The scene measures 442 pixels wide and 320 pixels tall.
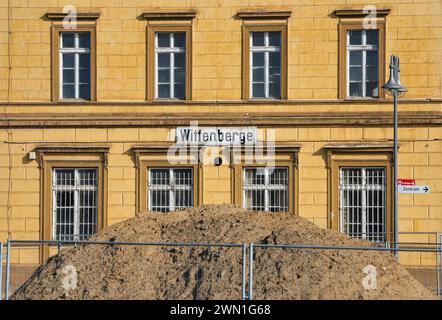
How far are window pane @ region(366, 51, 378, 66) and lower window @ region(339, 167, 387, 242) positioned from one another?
276 centimetres

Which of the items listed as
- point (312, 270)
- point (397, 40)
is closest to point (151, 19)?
point (397, 40)

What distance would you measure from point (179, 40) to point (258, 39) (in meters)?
2.10

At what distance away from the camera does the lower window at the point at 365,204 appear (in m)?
32.0

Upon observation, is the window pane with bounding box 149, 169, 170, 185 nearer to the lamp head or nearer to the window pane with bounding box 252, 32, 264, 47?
the window pane with bounding box 252, 32, 264, 47

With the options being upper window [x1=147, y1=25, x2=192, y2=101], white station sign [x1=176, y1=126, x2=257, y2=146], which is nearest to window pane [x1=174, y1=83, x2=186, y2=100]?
upper window [x1=147, y1=25, x2=192, y2=101]

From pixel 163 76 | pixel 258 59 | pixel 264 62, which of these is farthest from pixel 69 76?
pixel 264 62

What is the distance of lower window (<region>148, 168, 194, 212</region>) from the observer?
3262cm

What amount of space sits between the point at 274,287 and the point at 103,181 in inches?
483

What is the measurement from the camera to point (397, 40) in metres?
32.0

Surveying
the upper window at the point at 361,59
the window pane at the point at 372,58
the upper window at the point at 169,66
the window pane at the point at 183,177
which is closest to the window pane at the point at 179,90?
the upper window at the point at 169,66

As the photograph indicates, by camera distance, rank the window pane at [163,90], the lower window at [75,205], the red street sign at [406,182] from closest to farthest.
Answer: the red street sign at [406,182] < the lower window at [75,205] < the window pane at [163,90]

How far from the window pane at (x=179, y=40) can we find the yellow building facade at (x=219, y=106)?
37 millimetres

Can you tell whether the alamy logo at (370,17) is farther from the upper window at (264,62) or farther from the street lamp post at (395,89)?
the street lamp post at (395,89)

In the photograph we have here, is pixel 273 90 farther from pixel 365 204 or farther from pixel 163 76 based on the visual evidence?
pixel 365 204
